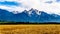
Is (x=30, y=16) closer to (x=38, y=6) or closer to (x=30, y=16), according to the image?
(x=30, y=16)

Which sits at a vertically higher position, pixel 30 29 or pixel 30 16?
pixel 30 16

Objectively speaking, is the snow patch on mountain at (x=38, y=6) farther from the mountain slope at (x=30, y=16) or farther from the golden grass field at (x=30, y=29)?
the golden grass field at (x=30, y=29)

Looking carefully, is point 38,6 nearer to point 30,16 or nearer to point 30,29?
point 30,16

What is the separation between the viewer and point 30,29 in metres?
1.66

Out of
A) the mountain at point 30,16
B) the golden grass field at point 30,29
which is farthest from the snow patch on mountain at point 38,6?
the golden grass field at point 30,29

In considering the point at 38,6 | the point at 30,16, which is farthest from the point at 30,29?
the point at 38,6

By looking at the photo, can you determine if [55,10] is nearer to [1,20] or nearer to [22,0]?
[22,0]

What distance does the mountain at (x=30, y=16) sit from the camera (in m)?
1.68

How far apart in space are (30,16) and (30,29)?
5.0 inches

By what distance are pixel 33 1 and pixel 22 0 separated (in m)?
0.11

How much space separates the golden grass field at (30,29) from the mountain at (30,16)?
6 cm

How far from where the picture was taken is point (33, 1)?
1.69 metres

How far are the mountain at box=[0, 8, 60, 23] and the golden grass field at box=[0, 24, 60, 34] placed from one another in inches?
2.4

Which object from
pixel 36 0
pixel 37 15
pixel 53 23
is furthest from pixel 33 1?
pixel 53 23
